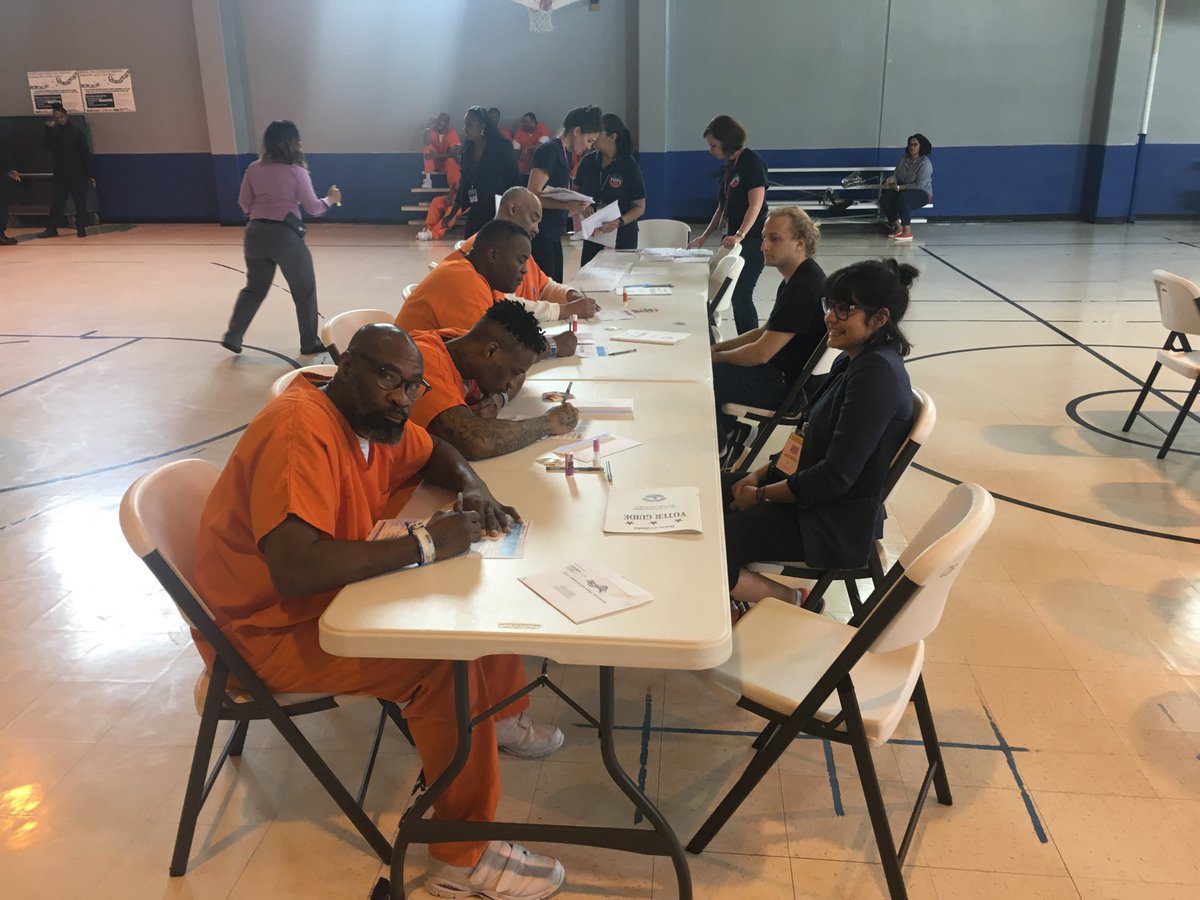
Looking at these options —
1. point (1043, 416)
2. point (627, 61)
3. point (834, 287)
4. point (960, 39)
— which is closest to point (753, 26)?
point (627, 61)

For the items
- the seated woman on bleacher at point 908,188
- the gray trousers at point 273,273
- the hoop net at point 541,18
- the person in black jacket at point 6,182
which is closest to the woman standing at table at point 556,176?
the gray trousers at point 273,273

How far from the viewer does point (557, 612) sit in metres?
1.67

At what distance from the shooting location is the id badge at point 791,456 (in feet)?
9.05

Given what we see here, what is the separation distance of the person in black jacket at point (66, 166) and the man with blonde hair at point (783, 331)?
12524mm

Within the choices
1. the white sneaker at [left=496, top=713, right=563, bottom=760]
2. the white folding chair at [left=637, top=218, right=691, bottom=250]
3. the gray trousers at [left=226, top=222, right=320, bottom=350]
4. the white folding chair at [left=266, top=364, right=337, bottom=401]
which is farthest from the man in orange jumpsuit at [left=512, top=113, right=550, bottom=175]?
the white sneaker at [left=496, top=713, right=563, bottom=760]

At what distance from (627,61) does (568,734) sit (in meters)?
12.2

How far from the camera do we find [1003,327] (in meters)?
7.29

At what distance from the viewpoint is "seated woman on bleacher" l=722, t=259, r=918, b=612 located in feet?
8.04

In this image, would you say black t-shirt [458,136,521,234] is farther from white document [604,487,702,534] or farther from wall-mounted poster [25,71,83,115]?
wall-mounted poster [25,71,83,115]

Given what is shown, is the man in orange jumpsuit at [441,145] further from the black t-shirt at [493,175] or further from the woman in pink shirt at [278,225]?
the woman in pink shirt at [278,225]

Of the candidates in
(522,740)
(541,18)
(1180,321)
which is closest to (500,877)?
(522,740)

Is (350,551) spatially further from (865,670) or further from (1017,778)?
(1017,778)

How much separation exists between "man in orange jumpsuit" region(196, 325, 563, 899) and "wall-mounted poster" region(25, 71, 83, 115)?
14947 mm

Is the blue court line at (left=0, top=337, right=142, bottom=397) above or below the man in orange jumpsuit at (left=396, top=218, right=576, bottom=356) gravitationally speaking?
below
